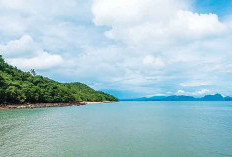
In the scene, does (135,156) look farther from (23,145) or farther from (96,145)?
(23,145)

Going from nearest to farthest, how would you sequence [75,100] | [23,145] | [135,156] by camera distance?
[135,156] → [23,145] → [75,100]

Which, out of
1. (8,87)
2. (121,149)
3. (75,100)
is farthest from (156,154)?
(75,100)

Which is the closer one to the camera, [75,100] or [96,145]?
[96,145]

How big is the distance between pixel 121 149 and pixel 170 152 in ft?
17.2

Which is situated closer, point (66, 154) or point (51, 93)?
point (66, 154)

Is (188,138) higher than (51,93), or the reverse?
(51,93)

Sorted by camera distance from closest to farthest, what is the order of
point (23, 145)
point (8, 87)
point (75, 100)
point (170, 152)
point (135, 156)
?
point (135, 156)
point (170, 152)
point (23, 145)
point (8, 87)
point (75, 100)

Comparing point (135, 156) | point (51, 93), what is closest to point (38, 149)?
point (135, 156)

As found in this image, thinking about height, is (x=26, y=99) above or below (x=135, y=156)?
above

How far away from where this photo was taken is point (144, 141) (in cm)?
2808

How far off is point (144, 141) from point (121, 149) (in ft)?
15.7

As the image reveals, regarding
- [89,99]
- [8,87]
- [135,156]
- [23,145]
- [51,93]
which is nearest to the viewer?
[135,156]

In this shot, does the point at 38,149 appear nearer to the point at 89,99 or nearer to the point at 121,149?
the point at 121,149

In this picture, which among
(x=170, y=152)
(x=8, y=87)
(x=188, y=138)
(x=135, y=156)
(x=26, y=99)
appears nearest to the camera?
(x=135, y=156)
